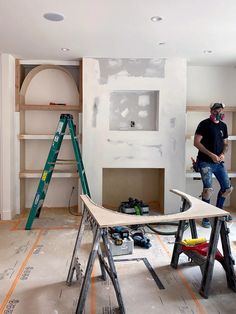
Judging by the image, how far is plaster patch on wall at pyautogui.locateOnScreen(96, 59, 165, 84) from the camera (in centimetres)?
464

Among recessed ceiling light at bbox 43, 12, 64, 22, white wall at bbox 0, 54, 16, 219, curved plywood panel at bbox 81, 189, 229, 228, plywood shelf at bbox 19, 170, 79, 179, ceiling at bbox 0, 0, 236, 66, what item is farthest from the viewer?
plywood shelf at bbox 19, 170, 79, 179

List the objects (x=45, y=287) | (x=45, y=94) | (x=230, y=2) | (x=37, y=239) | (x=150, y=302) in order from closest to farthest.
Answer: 1. (x=150, y=302)
2. (x=45, y=287)
3. (x=230, y=2)
4. (x=37, y=239)
5. (x=45, y=94)

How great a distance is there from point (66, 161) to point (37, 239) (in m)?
1.54

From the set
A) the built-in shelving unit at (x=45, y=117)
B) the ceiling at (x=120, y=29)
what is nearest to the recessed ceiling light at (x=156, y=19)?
the ceiling at (x=120, y=29)

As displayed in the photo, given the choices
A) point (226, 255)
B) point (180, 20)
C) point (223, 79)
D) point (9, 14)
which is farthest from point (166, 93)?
point (226, 255)

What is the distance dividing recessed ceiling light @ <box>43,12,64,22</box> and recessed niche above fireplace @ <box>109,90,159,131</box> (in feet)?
6.62

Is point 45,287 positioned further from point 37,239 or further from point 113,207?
point 113,207

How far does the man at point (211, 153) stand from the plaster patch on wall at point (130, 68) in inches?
43.0

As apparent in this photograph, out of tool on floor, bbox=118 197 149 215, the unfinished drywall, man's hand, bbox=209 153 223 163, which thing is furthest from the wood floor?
the unfinished drywall

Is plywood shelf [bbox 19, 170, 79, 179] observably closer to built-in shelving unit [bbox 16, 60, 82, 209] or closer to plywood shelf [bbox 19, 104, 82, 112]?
built-in shelving unit [bbox 16, 60, 82, 209]

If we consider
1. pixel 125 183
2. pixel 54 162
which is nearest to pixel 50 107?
pixel 54 162

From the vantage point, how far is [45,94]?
5047 mm

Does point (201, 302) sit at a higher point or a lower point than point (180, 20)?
lower

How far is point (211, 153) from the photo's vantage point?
418cm
